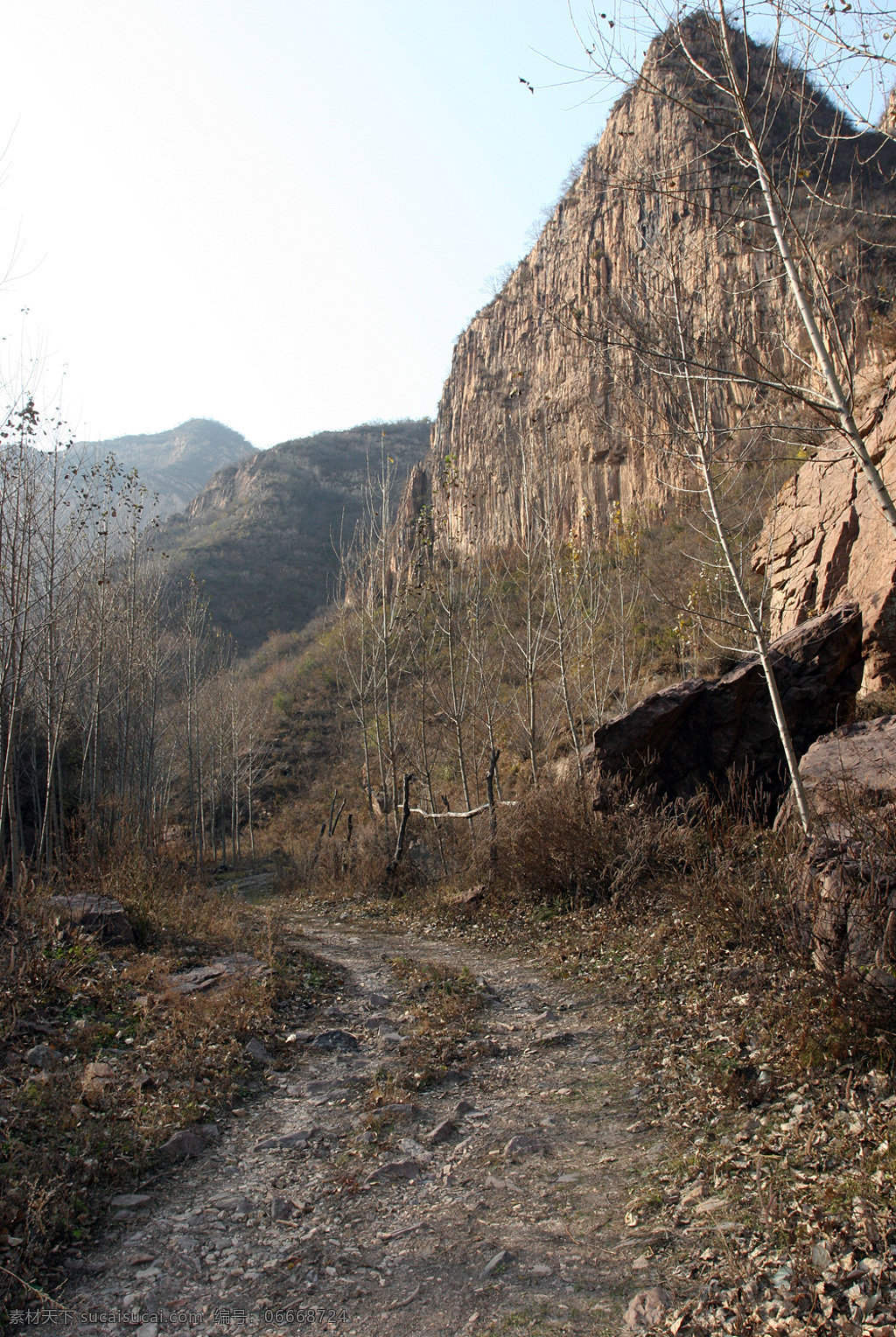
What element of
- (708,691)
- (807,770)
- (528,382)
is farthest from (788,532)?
(528,382)

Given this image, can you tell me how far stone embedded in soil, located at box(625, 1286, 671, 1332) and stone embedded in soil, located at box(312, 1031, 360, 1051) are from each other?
11.1 feet

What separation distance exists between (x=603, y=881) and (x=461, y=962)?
188cm

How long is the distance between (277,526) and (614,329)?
60286 mm

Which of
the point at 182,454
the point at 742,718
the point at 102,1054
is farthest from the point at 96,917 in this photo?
the point at 182,454

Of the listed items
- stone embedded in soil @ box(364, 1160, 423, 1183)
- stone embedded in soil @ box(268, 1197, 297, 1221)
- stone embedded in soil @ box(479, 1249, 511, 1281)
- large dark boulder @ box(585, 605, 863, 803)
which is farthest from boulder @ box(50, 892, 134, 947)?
large dark boulder @ box(585, 605, 863, 803)

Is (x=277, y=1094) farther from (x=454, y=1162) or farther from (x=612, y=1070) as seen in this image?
(x=612, y=1070)

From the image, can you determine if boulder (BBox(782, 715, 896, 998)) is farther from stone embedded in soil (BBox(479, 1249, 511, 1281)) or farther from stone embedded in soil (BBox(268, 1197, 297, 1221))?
stone embedded in soil (BBox(268, 1197, 297, 1221))

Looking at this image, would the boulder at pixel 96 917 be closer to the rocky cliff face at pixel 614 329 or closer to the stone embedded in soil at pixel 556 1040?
the stone embedded in soil at pixel 556 1040

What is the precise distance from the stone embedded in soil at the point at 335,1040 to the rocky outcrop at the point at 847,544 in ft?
21.1

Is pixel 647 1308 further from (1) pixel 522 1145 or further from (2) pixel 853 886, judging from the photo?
(2) pixel 853 886

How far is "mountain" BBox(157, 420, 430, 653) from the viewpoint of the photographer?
2063 inches

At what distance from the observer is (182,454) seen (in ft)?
363

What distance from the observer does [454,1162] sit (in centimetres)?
393

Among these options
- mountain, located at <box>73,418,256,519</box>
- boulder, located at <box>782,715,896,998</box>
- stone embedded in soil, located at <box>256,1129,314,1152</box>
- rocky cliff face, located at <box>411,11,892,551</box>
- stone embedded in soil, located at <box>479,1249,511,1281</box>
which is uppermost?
mountain, located at <box>73,418,256,519</box>
